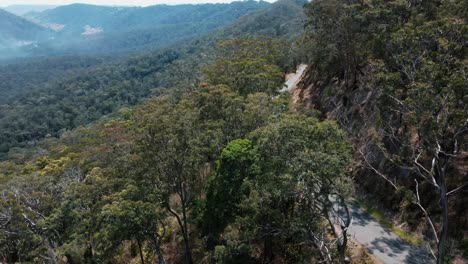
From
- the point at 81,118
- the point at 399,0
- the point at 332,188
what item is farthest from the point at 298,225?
the point at 81,118

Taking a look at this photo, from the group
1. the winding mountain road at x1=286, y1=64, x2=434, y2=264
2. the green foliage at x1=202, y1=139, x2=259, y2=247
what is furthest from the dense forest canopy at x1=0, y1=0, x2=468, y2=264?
the winding mountain road at x1=286, y1=64, x2=434, y2=264

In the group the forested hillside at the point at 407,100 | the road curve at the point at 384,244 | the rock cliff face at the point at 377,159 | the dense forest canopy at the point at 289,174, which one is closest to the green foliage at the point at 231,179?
the dense forest canopy at the point at 289,174

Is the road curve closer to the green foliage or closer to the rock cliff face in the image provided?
the rock cliff face

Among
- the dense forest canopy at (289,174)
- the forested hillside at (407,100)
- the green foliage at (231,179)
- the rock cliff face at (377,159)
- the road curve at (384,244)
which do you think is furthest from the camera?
the rock cliff face at (377,159)

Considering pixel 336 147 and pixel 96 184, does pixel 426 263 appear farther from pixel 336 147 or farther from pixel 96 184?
pixel 96 184

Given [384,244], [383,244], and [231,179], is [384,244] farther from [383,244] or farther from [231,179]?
[231,179]

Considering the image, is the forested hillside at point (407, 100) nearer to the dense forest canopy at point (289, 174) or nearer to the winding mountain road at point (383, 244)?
the dense forest canopy at point (289, 174)
